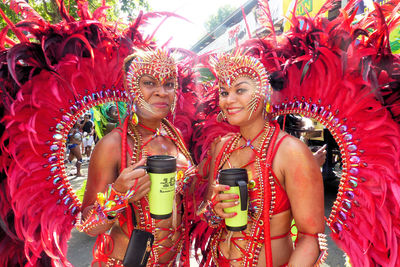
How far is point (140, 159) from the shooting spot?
1.90 meters

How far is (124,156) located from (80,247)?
3362mm

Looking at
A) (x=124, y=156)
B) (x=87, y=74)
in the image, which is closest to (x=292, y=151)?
(x=124, y=156)

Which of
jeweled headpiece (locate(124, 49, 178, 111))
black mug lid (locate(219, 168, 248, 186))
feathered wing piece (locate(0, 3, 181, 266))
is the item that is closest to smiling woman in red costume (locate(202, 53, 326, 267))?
black mug lid (locate(219, 168, 248, 186))

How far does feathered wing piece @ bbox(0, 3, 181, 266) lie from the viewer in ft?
5.88

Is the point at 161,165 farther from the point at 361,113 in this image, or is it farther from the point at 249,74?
the point at 361,113

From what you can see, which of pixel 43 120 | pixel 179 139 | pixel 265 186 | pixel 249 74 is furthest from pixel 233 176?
pixel 43 120

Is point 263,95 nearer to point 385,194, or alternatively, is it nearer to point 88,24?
point 385,194

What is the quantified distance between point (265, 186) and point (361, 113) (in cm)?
80

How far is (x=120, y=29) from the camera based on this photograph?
2.33 metres

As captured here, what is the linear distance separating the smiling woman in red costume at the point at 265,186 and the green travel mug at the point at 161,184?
0.85ft

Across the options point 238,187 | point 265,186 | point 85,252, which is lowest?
point 85,252

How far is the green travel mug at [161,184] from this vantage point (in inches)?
57.5

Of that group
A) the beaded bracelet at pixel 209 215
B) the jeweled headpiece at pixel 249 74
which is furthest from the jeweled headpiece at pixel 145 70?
the beaded bracelet at pixel 209 215

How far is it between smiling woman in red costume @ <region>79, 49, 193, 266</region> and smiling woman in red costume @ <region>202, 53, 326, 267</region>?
328 millimetres
